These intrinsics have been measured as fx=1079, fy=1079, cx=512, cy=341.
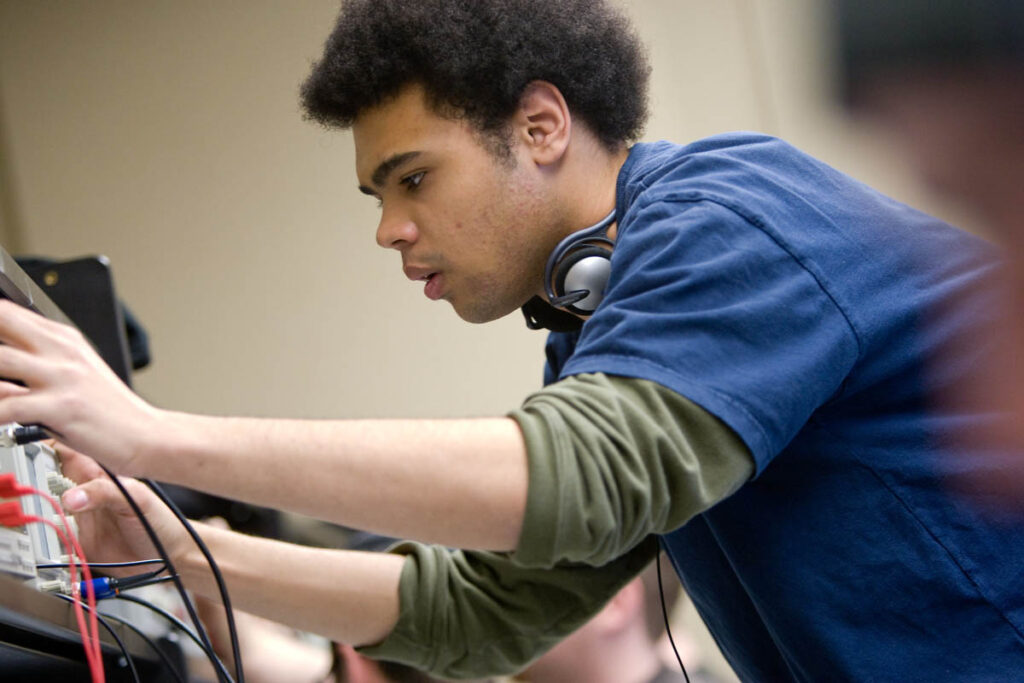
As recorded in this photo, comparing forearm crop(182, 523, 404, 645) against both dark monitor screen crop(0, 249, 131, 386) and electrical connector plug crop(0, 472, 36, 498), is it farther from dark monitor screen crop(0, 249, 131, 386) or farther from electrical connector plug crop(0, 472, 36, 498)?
dark monitor screen crop(0, 249, 131, 386)

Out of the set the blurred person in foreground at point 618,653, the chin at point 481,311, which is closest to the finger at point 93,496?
the chin at point 481,311

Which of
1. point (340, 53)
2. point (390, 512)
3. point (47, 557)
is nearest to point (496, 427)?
point (390, 512)

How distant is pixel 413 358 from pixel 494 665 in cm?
165

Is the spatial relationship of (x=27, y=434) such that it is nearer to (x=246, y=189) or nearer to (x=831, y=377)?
(x=831, y=377)

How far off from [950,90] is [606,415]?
0.52 m

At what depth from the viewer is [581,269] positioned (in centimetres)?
111

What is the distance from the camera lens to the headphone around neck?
110 cm

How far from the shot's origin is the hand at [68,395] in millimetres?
694

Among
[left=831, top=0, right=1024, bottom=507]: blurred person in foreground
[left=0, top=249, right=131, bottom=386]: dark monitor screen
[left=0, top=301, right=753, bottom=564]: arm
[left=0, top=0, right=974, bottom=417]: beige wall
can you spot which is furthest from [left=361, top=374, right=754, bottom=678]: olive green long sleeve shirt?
[left=0, top=0, right=974, bottom=417]: beige wall

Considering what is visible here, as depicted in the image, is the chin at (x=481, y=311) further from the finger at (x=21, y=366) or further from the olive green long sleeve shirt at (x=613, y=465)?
the finger at (x=21, y=366)

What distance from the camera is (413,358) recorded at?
2785 mm

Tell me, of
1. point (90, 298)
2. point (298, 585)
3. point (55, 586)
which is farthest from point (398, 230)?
point (90, 298)

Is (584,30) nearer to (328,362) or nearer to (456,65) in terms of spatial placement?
(456,65)

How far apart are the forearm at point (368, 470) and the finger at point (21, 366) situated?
0.09 m
